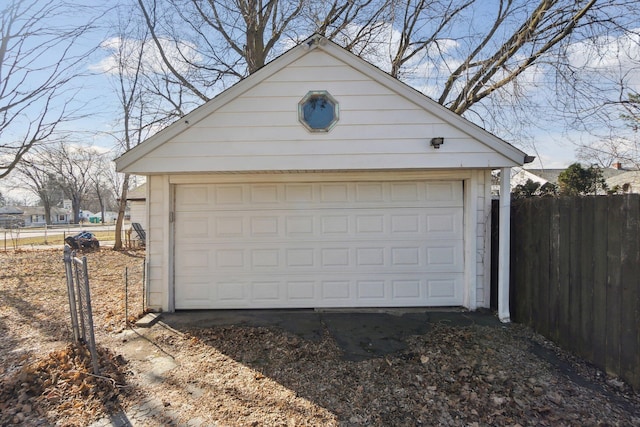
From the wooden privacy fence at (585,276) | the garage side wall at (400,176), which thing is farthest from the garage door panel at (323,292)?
the wooden privacy fence at (585,276)

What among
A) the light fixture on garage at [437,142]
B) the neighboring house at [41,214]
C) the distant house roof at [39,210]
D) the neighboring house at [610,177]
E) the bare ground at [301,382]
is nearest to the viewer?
the bare ground at [301,382]

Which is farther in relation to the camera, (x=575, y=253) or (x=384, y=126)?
(x=384, y=126)

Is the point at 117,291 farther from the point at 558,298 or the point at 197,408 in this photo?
the point at 558,298

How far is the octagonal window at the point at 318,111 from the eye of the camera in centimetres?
500

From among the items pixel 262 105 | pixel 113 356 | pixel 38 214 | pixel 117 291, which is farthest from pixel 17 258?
pixel 38 214

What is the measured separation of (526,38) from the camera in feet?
28.6

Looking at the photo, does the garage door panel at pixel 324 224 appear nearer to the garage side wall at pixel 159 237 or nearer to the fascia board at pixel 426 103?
the garage side wall at pixel 159 237

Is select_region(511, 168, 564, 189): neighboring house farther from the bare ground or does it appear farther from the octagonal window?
the bare ground

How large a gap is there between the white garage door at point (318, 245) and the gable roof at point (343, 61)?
962mm

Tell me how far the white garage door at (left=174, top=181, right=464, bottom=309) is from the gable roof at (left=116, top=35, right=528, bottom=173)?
0.96m

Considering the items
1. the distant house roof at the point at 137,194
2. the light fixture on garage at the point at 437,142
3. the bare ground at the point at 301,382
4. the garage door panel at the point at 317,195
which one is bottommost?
the bare ground at the point at 301,382

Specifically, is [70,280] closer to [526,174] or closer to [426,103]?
[426,103]

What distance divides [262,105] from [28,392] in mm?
4301

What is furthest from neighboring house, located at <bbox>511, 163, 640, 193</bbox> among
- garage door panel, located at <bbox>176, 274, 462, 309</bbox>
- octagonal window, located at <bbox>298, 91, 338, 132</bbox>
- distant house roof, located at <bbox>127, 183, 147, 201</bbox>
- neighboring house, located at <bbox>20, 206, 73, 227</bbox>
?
neighboring house, located at <bbox>20, 206, 73, 227</bbox>
